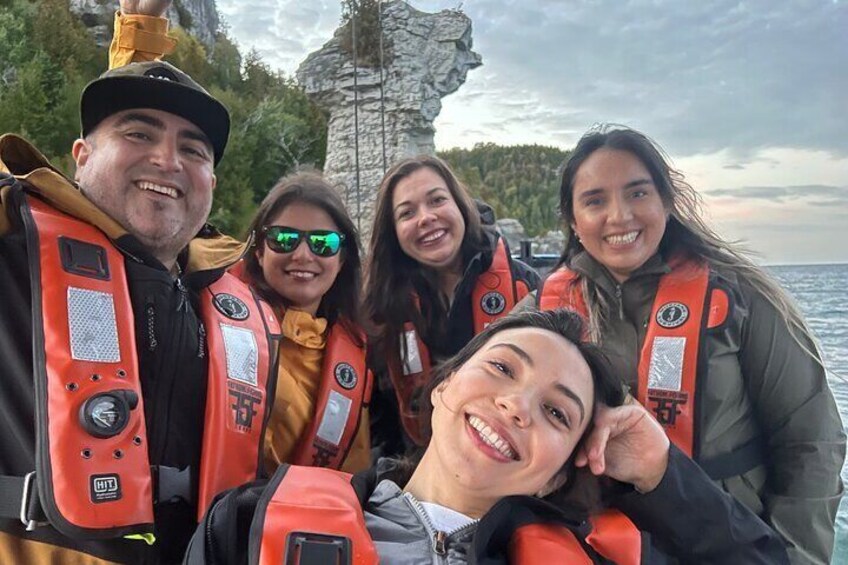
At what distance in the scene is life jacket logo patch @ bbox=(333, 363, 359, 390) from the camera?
2465 mm

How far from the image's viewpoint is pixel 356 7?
13680mm

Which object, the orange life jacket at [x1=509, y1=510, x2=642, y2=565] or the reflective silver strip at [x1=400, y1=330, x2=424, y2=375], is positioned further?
the reflective silver strip at [x1=400, y1=330, x2=424, y2=375]

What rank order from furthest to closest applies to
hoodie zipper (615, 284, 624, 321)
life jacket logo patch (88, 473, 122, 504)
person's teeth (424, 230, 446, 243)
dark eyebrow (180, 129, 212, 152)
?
person's teeth (424, 230, 446, 243) < hoodie zipper (615, 284, 624, 321) < dark eyebrow (180, 129, 212, 152) < life jacket logo patch (88, 473, 122, 504)

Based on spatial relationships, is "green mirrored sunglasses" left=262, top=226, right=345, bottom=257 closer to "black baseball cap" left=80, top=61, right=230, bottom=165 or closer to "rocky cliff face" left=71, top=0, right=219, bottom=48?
"black baseball cap" left=80, top=61, right=230, bottom=165

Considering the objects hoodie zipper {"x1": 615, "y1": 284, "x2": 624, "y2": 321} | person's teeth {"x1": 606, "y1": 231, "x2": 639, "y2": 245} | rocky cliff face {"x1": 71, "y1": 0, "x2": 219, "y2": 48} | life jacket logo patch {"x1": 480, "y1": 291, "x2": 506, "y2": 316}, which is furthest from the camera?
rocky cliff face {"x1": 71, "y1": 0, "x2": 219, "y2": 48}

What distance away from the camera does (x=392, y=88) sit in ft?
44.9

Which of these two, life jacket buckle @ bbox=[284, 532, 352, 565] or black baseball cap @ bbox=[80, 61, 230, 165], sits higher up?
black baseball cap @ bbox=[80, 61, 230, 165]

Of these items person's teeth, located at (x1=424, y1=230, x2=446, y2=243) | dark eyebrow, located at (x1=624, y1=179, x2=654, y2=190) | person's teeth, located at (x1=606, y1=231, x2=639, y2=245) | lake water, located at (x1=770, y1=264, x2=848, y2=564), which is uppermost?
dark eyebrow, located at (x1=624, y1=179, x2=654, y2=190)

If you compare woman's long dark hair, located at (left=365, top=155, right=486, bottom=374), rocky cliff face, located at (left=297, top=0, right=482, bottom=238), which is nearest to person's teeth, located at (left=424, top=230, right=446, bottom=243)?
woman's long dark hair, located at (left=365, top=155, right=486, bottom=374)

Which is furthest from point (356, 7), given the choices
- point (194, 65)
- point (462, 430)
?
point (462, 430)

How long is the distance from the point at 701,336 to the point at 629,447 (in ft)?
2.17

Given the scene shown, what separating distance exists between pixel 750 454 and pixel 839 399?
5.82 meters

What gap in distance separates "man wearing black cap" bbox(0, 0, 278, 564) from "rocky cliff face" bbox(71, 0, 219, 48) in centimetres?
1705

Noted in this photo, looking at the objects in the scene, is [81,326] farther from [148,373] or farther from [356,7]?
[356,7]
